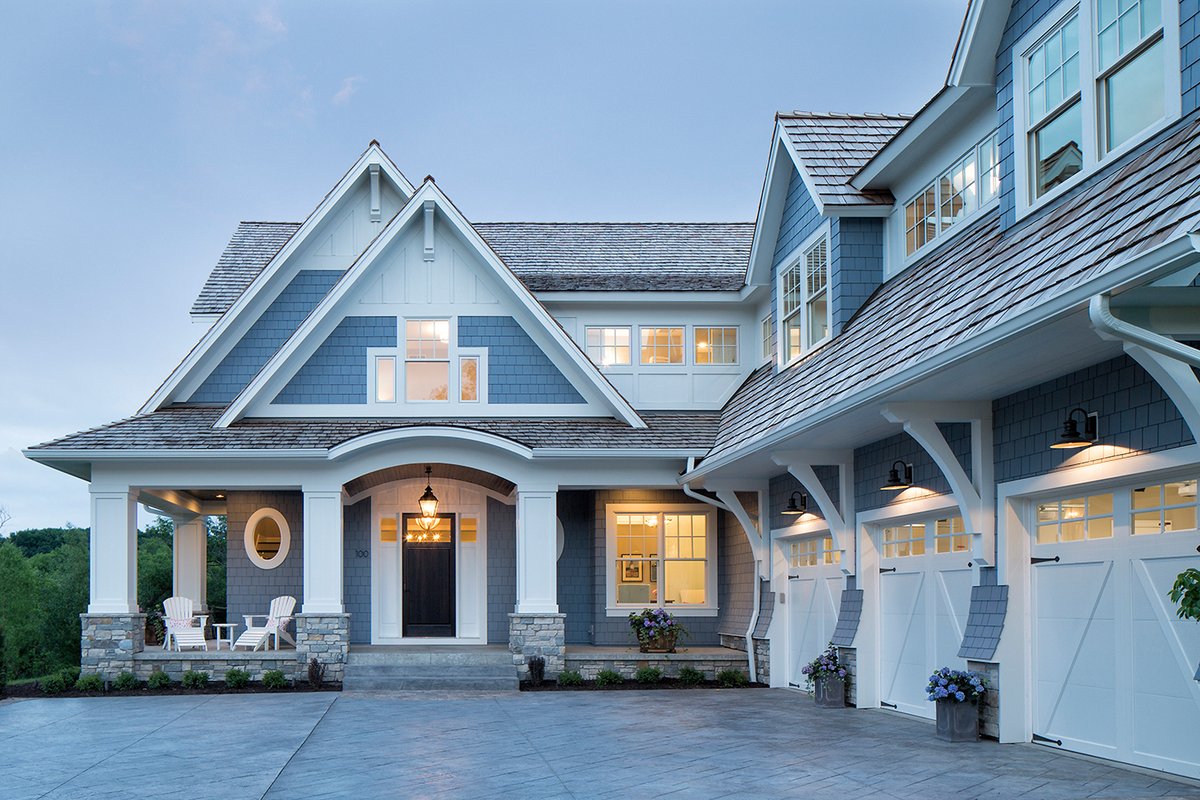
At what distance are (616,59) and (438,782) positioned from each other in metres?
40.2

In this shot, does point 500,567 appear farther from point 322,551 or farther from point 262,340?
point 262,340

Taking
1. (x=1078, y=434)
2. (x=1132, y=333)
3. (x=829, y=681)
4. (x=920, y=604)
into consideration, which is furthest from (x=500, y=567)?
(x=1132, y=333)

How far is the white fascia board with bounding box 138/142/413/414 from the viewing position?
17.6 m

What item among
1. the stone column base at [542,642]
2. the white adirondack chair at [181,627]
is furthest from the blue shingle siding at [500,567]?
the white adirondack chair at [181,627]

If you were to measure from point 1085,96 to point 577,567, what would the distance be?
11.6 meters

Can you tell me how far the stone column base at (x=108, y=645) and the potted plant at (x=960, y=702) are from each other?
10913mm

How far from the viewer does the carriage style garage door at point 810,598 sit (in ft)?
45.8

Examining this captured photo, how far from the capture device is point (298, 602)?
60.9 ft

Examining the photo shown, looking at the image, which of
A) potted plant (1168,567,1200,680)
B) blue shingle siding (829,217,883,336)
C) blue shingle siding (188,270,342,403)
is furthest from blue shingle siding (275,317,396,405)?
potted plant (1168,567,1200,680)

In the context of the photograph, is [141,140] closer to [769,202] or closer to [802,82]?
[769,202]

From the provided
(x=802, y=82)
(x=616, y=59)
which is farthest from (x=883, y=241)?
(x=802, y=82)

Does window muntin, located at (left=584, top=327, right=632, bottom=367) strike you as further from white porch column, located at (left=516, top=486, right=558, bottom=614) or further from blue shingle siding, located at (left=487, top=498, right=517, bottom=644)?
white porch column, located at (left=516, top=486, right=558, bottom=614)

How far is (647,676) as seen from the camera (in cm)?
1614

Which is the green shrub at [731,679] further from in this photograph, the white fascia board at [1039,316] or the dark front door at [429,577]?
the white fascia board at [1039,316]
